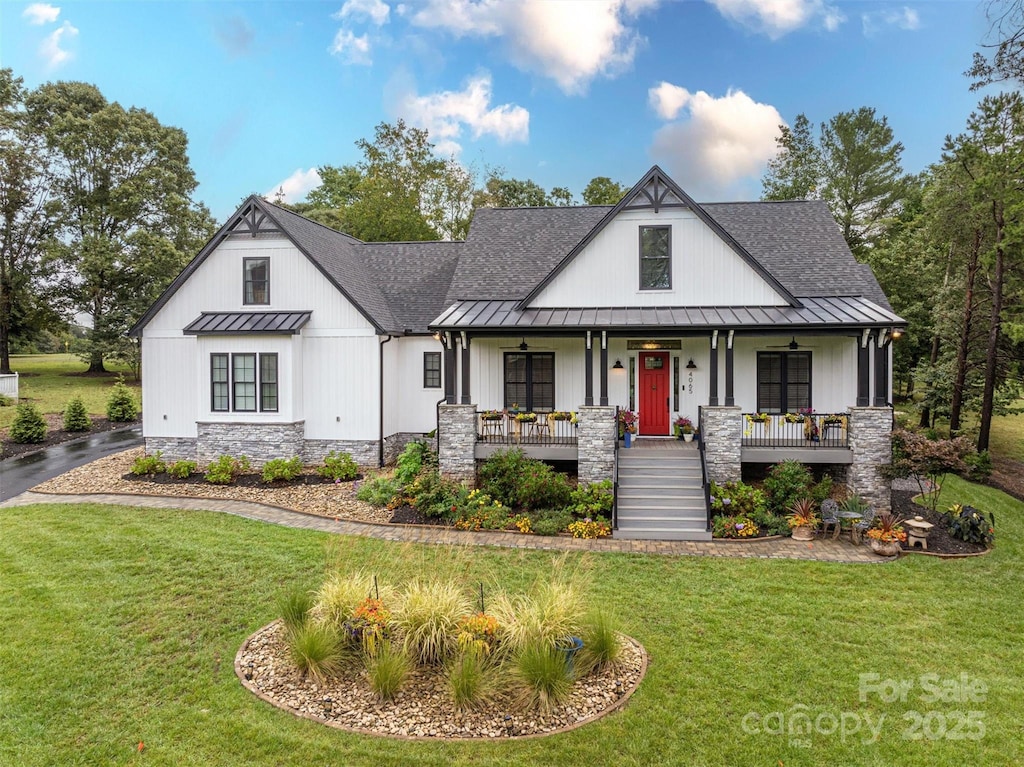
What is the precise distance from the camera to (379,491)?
42.3ft

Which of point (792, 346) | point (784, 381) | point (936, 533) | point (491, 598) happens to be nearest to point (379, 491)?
point (491, 598)

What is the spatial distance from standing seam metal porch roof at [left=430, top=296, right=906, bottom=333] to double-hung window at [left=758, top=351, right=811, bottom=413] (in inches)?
64.4

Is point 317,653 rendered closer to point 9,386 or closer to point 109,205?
point 9,386

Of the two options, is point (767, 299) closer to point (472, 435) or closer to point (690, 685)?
point (472, 435)

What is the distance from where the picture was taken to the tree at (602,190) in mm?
37156

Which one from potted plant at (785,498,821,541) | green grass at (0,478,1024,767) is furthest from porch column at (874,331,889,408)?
green grass at (0,478,1024,767)

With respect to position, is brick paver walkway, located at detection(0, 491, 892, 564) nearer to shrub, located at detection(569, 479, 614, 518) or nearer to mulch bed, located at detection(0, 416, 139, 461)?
shrub, located at detection(569, 479, 614, 518)

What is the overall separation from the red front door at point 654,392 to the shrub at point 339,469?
8.34 metres

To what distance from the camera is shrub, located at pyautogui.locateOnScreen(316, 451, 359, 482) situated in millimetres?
14836

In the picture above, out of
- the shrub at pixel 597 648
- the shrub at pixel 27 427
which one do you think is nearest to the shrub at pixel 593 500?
the shrub at pixel 597 648

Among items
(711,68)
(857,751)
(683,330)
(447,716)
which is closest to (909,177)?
(711,68)

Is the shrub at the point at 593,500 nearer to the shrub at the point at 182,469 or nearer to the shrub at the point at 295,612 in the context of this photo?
the shrub at the point at 295,612

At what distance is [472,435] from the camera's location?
13.7 m

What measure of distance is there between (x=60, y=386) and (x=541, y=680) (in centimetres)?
3523
